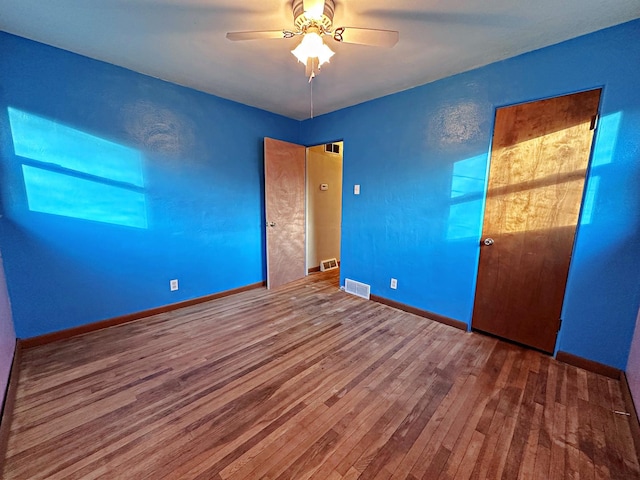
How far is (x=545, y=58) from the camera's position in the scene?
1.98 m

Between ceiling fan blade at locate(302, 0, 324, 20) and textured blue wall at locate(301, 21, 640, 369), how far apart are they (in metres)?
1.56

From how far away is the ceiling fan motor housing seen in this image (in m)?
1.52

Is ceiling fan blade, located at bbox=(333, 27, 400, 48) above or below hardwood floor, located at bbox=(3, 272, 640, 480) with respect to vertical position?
above

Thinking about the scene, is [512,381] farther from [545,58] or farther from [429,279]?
[545,58]

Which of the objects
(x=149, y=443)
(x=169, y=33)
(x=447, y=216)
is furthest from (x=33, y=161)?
(x=447, y=216)

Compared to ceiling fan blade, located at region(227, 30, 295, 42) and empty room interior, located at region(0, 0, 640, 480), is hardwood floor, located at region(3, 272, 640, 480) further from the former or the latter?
ceiling fan blade, located at region(227, 30, 295, 42)

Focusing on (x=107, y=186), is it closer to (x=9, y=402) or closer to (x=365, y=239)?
(x=9, y=402)

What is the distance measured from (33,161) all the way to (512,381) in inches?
158

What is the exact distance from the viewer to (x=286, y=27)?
1799mm

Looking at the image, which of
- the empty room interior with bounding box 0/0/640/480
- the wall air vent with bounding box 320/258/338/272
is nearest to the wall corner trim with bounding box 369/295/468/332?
the empty room interior with bounding box 0/0/640/480

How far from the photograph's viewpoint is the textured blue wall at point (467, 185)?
178cm

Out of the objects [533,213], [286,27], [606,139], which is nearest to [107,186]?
[286,27]

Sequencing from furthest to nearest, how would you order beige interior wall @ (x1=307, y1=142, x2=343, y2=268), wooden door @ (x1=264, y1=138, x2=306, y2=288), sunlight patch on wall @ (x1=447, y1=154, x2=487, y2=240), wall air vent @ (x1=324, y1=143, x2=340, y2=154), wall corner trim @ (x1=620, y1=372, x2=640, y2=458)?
wall air vent @ (x1=324, y1=143, x2=340, y2=154) < beige interior wall @ (x1=307, y1=142, x2=343, y2=268) < wooden door @ (x1=264, y1=138, x2=306, y2=288) < sunlight patch on wall @ (x1=447, y1=154, x2=487, y2=240) < wall corner trim @ (x1=620, y1=372, x2=640, y2=458)

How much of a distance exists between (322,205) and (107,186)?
3027 millimetres
